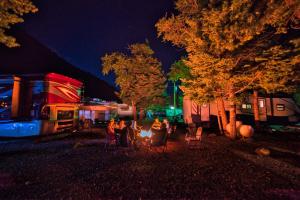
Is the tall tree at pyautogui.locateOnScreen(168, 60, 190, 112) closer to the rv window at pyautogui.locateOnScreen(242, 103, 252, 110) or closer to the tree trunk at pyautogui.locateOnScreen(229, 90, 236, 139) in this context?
the tree trunk at pyautogui.locateOnScreen(229, 90, 236, 139)

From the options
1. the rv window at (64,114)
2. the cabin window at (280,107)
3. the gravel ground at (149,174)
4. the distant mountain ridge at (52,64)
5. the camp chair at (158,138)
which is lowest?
the gravel ground at (149,174)

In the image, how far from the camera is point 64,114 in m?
15.8

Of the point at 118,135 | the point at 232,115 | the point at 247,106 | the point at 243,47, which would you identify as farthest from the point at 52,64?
the point at 243,47

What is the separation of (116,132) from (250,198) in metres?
7.40

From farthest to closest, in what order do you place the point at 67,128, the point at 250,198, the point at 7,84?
the point at 67,128 < the point at 7,84 < the point at 250,198

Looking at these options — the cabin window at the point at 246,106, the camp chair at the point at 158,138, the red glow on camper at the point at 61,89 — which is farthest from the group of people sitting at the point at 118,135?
the cabin window at the point at 246,106

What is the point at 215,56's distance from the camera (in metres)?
11.6

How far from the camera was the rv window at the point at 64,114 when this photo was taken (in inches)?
595

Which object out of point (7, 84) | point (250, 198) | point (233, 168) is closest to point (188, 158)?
point (233, 168)

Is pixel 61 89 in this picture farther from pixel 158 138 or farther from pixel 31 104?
pixel 158 138

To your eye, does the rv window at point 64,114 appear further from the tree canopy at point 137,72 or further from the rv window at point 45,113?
the tree canopy at point 137,72

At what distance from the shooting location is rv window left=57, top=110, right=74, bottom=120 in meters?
15.1

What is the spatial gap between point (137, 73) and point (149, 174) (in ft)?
72.7

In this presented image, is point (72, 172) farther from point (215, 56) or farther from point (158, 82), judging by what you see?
point (158, 82)
